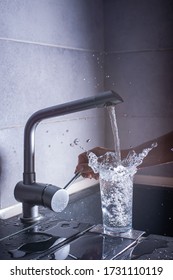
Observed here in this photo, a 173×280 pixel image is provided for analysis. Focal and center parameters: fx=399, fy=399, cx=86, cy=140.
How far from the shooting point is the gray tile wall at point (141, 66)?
1391 mm

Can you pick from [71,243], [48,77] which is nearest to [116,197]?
[71,243]

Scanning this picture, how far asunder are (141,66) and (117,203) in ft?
2.34

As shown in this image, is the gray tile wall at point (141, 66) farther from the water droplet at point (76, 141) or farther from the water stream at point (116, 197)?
the water stream at point (116, 197)

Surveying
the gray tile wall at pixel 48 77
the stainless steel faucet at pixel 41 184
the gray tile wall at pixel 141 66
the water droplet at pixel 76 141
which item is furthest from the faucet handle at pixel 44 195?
the gray tile wall at pixel 141 66

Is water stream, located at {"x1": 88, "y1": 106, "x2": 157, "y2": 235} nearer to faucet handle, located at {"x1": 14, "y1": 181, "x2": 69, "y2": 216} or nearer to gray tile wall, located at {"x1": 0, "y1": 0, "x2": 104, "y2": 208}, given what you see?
faucet handle, located at {"x1": 14, "y1": 181, "x2": 69, "y2": 216}

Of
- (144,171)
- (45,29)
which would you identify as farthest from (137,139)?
(45,29)

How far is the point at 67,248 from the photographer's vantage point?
0.79 metres

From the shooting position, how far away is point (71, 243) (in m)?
0.81

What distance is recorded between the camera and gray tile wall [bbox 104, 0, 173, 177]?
1391 millimetres

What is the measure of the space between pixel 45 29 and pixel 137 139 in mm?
529

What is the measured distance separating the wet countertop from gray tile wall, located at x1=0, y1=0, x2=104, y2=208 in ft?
0.54

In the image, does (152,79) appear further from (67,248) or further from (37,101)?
(67,248)

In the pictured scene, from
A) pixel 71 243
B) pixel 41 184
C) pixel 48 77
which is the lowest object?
pixel 71 243

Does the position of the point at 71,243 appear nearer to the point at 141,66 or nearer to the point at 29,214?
the point at 29,214
